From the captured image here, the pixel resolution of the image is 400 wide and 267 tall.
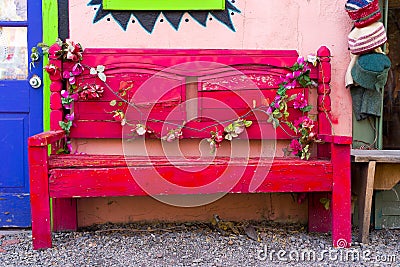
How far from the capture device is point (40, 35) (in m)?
3.25

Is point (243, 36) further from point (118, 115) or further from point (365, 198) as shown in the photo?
point (365, 198)

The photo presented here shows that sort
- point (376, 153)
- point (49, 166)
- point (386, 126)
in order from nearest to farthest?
point (49, 166)
point (376, 153)
point (386, 126)

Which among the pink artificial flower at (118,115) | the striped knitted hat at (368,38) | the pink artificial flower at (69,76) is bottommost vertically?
the pink artificial flower at (118,115)

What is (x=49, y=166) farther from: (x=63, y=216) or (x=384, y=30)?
(x=384, y=30)

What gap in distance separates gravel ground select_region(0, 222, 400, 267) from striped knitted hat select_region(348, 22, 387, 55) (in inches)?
50.1

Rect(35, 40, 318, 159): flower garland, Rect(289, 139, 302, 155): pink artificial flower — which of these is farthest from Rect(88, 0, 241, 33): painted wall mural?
Rect(289, 139, 302, 155): pink artificial flower

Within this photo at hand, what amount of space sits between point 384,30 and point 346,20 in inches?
10.9

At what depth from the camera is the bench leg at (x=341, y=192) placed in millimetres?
2758

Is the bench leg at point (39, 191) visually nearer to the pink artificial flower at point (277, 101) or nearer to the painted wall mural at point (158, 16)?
the painted wall mural at point (158, 16)

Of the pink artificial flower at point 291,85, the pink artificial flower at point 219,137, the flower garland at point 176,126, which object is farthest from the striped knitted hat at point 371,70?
the pink artificial flower at point 219,137

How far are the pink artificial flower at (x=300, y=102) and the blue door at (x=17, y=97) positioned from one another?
1767 millimetres

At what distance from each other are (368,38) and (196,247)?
5.82 ft

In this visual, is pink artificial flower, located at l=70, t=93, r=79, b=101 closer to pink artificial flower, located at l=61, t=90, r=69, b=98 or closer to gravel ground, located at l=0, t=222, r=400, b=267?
pink artificial flower, located at l=61, t=90, r=69, b=98

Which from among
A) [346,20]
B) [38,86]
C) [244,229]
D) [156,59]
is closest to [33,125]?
[38,86]
